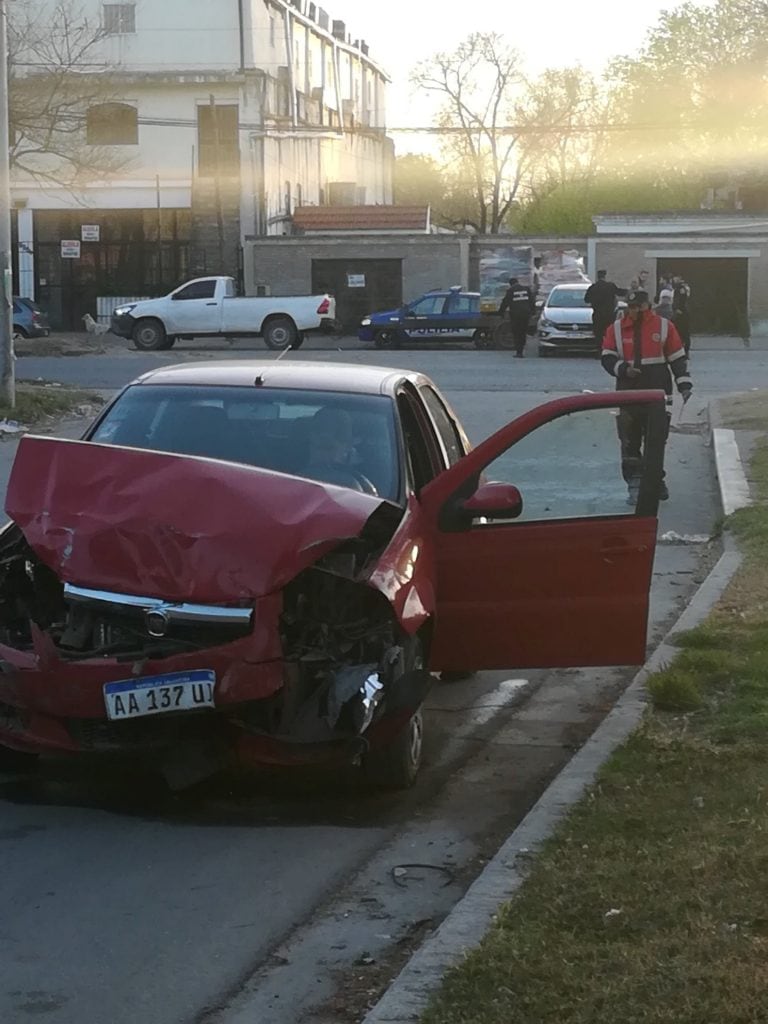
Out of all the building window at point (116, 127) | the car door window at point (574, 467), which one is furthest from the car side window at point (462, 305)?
the car door window at point (574, 467)

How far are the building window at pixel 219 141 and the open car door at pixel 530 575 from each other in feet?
155

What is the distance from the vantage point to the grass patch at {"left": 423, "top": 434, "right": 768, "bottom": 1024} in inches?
158

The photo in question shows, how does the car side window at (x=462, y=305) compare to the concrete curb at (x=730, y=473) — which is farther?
the car side window at (x=462, y=305)

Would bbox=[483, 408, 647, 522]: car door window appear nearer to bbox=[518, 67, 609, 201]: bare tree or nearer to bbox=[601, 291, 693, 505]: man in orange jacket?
bbox=[601, 291, 693, 505]: man in orange jacket

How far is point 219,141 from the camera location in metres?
52.7

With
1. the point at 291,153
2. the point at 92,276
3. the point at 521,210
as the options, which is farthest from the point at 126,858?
the point at 521,210

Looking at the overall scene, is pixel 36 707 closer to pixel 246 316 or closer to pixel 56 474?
pixel 56 474

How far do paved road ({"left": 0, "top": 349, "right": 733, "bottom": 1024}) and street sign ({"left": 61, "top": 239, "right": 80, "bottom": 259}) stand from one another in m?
45.9

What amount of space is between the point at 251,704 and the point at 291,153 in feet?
177

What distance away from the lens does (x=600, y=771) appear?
6.20 m

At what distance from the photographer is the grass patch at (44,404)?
2184 centimetres

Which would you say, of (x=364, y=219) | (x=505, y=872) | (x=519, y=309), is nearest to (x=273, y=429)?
(x=505, y=872)

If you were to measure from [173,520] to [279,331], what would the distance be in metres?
36.2

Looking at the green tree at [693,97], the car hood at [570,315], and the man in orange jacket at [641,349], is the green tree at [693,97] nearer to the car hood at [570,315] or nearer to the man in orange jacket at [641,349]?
the car hood at [570,315]
